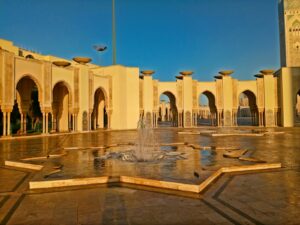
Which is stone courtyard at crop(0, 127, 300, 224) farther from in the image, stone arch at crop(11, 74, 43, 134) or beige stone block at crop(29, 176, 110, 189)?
stone arch at crop(11, 74, 43, 134)

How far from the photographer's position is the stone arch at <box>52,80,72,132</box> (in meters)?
23.0

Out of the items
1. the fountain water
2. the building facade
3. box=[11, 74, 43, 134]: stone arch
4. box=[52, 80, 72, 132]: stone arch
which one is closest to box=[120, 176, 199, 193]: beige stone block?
the fountain water

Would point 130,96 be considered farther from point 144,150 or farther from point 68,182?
point 68,182

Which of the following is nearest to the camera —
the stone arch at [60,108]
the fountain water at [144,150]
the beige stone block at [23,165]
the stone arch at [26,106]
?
the beige stone block at [23,165]

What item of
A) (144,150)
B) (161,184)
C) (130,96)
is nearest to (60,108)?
(130,96)

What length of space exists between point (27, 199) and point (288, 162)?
6112 mm

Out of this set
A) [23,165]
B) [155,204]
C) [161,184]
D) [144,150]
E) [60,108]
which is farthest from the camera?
[60,108]

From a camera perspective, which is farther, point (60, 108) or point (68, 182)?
point (60, 108)

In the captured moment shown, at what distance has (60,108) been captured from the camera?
2319cm

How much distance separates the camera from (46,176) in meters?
4.68

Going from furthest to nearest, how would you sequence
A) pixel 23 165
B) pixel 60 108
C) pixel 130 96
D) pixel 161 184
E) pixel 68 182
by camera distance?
pixel 130 96
pixel 60 108
pixel 23 165
pixel 68 182
pixel 161 184

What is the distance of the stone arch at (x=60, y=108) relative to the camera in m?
Answer: 23.0

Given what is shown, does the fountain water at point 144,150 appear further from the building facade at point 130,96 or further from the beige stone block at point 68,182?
the building facade at point 130,96

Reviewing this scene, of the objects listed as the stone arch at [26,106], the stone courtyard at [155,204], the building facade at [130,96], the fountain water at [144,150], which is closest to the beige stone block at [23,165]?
the stone courtyard at [155,204]
